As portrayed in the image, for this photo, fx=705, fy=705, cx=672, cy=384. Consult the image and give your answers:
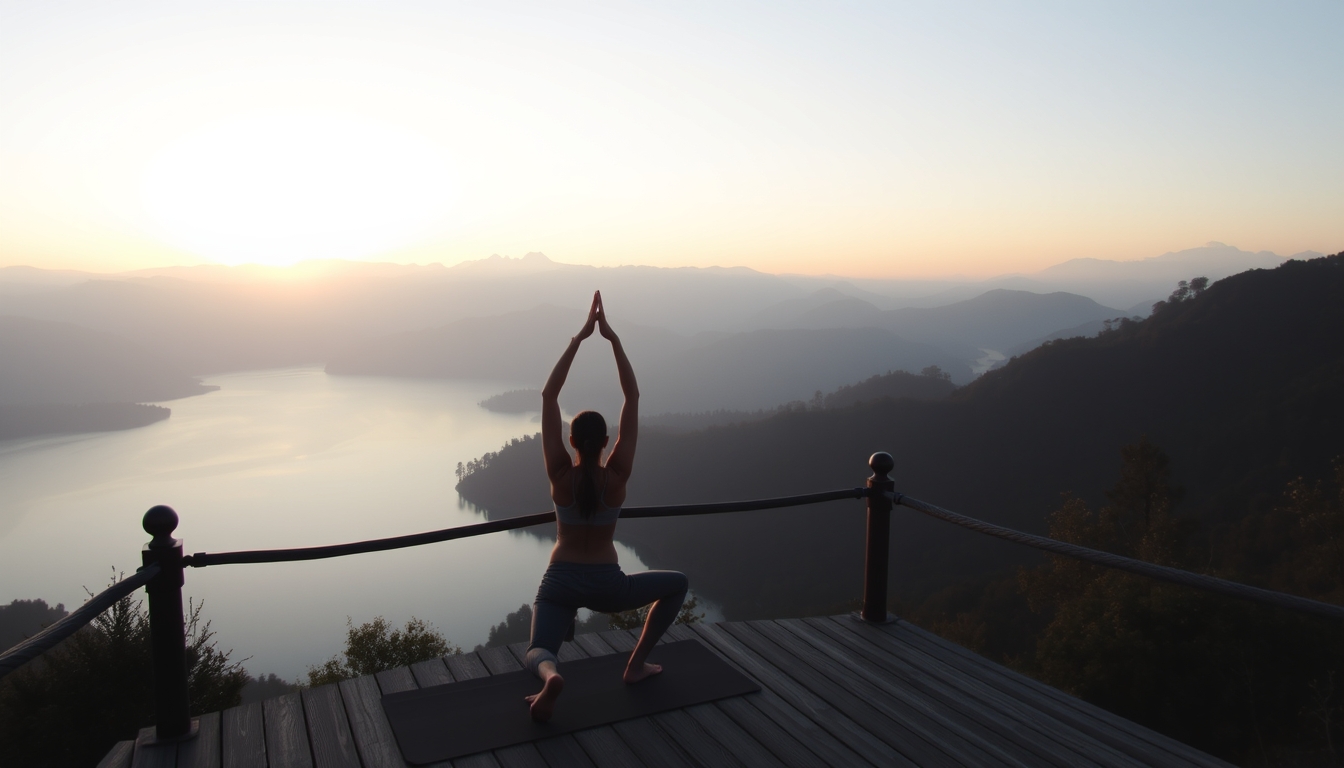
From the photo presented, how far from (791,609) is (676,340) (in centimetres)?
14355

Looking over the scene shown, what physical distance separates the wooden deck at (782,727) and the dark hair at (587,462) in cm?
79

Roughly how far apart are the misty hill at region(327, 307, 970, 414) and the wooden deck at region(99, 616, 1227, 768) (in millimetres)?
131255

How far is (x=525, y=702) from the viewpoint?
2590mm

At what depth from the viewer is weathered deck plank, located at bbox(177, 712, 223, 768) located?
2.22m

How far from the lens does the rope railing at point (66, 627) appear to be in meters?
1.69

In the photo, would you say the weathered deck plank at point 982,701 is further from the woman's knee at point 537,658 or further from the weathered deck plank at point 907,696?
the woman's knee at point 537,658

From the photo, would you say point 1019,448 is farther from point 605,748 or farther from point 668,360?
point 668,360

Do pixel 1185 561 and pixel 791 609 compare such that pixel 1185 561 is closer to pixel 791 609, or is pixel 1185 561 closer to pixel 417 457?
pixel 791 609

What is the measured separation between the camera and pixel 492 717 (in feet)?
8.14

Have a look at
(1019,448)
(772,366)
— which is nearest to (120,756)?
(1019,448)

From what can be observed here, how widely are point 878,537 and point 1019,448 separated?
63.8m

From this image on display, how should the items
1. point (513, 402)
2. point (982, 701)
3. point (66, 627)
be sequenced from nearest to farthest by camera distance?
point (66, 627) < point (982, 701) < point (513, 402)

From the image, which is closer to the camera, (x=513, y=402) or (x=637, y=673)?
(x=637, y=673)

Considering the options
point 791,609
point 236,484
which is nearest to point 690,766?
point 791,609
